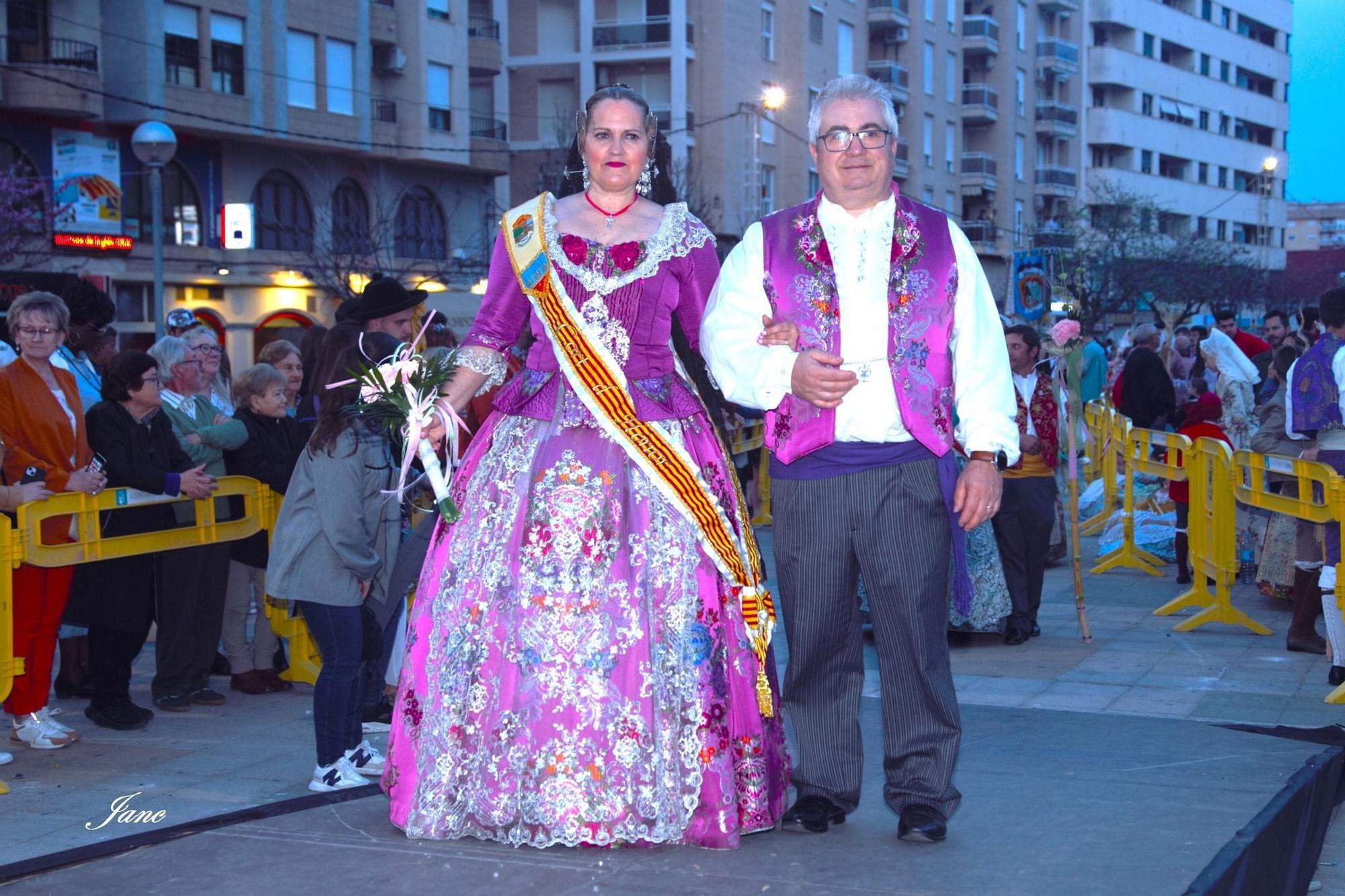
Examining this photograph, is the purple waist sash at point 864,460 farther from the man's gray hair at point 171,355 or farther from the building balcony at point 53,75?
the building balcony at point 53,75

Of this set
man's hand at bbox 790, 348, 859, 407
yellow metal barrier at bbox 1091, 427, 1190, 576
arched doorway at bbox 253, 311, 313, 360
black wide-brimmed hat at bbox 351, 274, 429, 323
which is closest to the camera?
man's hand at bbox 790, 348, 859, 407

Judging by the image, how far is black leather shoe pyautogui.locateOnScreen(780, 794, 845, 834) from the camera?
4148 millimetres

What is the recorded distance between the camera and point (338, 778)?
17.2 feet

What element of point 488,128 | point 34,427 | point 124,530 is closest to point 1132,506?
point 124,530

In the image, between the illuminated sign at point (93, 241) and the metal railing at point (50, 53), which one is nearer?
the metal railing at point (50, 53)

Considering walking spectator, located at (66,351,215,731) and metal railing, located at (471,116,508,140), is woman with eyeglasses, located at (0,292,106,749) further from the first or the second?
metal railing, located at (471,116,508,140)

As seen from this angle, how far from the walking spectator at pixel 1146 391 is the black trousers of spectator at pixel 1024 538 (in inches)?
205

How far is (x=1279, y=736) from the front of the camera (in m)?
5.70

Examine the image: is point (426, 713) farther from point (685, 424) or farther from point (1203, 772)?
point (1203, 772)

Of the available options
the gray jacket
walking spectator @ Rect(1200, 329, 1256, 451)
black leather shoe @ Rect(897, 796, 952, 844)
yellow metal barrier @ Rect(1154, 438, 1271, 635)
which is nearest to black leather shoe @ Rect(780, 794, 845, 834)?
black leather shoe @ Rect(897, 796, 952, 844)

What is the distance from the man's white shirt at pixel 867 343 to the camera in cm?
405

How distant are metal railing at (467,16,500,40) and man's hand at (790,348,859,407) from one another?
116ft

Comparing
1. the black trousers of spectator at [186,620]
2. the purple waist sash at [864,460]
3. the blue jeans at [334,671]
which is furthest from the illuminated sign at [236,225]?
→ the purple waist sash at [864,460]

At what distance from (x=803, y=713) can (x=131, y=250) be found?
26368 mm
